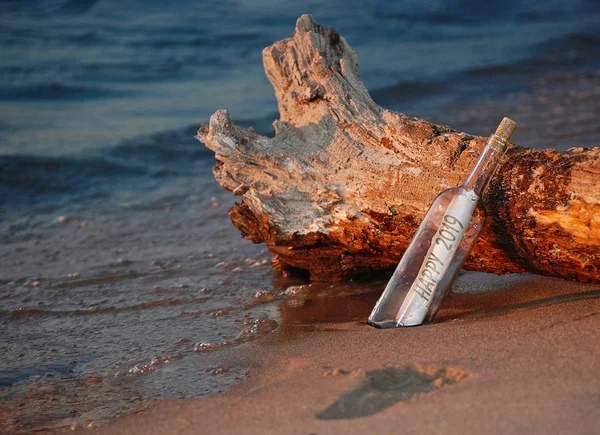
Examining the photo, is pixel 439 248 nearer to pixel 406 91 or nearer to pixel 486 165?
pixel 486 165

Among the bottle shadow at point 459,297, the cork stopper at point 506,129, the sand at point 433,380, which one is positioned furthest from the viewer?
the bottle shadow at point 459,297

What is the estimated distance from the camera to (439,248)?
2.40 meters

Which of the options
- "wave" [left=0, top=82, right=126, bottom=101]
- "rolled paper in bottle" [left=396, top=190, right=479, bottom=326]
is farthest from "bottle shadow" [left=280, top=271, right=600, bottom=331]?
"wave" [left=0, top=82, right=126, bottom=101]

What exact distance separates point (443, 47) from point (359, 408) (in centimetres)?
974

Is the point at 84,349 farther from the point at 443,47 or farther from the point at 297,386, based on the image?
the point at 443,47

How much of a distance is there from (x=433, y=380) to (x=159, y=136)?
237 inches

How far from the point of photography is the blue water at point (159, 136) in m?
2.97

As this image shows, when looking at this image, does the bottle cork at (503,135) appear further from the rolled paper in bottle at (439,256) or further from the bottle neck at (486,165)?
the rolled paper in bottle at (439,256)

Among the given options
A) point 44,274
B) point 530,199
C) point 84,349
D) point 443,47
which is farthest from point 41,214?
point 443,47

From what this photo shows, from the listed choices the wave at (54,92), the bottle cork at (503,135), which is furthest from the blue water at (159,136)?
the bottle cork at (503,135)

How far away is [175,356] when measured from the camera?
281 cm

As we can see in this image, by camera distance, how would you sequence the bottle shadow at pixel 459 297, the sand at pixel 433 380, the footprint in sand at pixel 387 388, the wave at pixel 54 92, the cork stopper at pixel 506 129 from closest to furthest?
the sand at pixel 433 380 < the footprint in sand at pixel 387 388 < the cork stopper at pixel 506 129 < the bottle shadow at pixel 459 297 < the wave at pixel 54 92

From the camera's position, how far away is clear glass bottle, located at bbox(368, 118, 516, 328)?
7.78 feet

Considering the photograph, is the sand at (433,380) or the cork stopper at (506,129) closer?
the sand at (433,380)
